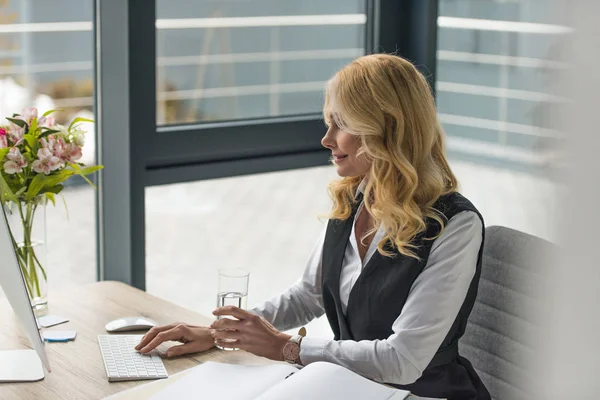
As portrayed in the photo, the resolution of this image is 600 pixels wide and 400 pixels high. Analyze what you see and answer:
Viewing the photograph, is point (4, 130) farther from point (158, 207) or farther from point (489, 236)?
point (489, 236)

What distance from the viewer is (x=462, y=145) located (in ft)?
9.44

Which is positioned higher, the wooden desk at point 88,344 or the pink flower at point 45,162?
the pink flower at point 45,162

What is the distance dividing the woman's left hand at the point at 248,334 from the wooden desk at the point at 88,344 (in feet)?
0.08

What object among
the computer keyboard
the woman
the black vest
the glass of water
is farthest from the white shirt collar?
the computer keyboard

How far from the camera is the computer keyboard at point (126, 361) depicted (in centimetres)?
168

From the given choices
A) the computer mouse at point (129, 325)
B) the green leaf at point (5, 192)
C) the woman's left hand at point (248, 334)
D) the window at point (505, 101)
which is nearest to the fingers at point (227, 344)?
the woman's left hand at point (248, 334)

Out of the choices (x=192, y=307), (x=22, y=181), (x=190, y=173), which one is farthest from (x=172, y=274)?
(x=22, y=181)

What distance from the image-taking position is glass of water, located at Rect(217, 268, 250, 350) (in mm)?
1847

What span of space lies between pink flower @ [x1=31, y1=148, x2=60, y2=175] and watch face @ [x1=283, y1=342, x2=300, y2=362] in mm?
687

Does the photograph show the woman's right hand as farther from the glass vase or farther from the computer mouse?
the glass vase

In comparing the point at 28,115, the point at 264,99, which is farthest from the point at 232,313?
the point at 264,99

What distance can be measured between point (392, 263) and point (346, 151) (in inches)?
10.7

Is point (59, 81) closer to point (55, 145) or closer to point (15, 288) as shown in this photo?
point (55, 145)

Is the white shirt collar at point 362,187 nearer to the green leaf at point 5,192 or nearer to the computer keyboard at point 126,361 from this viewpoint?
the computer keyboard at point 126,361
